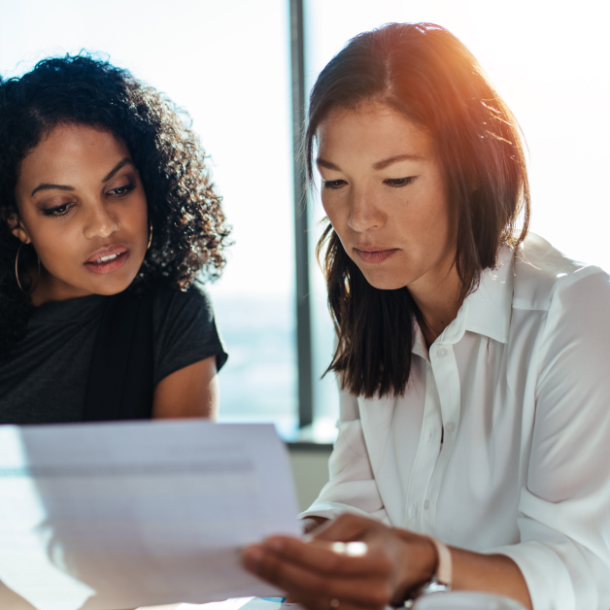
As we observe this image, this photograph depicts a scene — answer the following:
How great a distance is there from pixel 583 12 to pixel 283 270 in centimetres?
163

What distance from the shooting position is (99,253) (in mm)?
1318

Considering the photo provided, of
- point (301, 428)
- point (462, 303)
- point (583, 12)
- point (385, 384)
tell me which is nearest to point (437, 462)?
point (385, 384)

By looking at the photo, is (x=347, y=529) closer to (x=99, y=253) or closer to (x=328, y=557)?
(x=328, y=557)

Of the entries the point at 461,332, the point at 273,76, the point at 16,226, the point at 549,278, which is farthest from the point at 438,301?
the point at 273,76

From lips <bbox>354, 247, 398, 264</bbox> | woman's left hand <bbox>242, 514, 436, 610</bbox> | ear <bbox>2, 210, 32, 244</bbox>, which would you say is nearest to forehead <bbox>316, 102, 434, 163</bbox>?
lips <bbox>354, 247, 398, 264</bbox>

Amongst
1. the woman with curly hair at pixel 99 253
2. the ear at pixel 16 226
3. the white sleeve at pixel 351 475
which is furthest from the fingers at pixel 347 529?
the ear at pixel 16 226

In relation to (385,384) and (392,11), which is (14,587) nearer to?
(385,384)

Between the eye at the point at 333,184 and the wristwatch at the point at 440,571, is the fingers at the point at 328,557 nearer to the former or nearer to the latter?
the wristwatch at the point at 440,571

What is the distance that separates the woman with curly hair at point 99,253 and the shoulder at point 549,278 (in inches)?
26.9

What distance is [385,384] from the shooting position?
1.25m

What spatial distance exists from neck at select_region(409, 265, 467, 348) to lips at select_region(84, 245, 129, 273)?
0.62 metres

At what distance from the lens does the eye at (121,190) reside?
1.34 metres

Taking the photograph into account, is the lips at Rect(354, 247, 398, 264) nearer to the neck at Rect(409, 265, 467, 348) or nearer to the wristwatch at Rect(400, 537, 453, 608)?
the neck at Rect(409, 265, 467, 348)

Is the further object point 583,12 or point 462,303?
point 583,12
